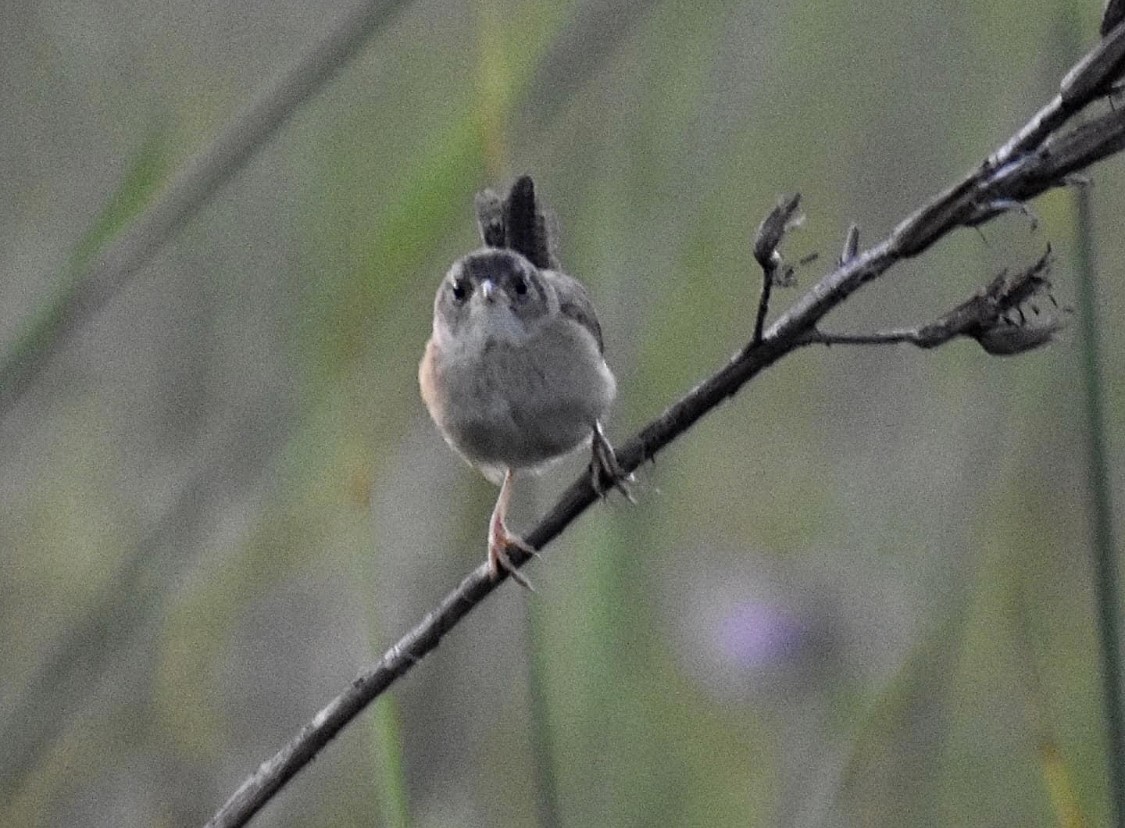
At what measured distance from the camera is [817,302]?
1271mm

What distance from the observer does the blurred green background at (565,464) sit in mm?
1783

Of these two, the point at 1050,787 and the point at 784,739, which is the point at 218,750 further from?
the point at 1050,787

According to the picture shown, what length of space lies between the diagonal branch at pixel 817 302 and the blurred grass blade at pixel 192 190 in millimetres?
437

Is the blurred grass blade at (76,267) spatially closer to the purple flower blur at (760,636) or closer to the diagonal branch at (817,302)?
the diagonal branch at (817,302)

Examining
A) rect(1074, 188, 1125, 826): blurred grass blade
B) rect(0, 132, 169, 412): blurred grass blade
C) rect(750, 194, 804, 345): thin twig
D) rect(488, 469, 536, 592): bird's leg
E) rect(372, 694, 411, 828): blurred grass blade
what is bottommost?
rect(1074, 188, 1125, 826): blurred grass blade

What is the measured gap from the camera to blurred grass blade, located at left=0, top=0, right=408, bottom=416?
141 cm

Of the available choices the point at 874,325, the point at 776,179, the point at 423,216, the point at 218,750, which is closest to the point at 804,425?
the point at 874,325

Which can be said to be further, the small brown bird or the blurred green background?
the small brown bird

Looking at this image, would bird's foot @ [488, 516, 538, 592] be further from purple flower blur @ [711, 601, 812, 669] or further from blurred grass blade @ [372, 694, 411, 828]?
purple flower blur @ [711, 601, 812, 669]

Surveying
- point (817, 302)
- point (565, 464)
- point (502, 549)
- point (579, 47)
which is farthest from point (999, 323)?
point (565, 464)

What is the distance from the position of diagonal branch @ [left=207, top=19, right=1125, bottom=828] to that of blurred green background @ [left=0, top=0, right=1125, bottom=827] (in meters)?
0.11

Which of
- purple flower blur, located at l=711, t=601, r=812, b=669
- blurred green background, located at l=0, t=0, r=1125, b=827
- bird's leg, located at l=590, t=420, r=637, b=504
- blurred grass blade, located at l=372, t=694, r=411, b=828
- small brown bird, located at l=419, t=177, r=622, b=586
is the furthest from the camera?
purple flower blur, located at l=711, t=601, r=812, b=669

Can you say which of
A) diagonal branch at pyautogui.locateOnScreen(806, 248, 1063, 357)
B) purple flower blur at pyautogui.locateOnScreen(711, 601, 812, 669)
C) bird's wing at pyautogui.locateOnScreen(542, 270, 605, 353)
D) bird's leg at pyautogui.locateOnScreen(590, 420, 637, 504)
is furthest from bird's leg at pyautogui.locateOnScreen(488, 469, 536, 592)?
diagonal branch at pyautogui.locateOnScreen(806, 248, 1063, 357)

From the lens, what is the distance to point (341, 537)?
2.68 metres
